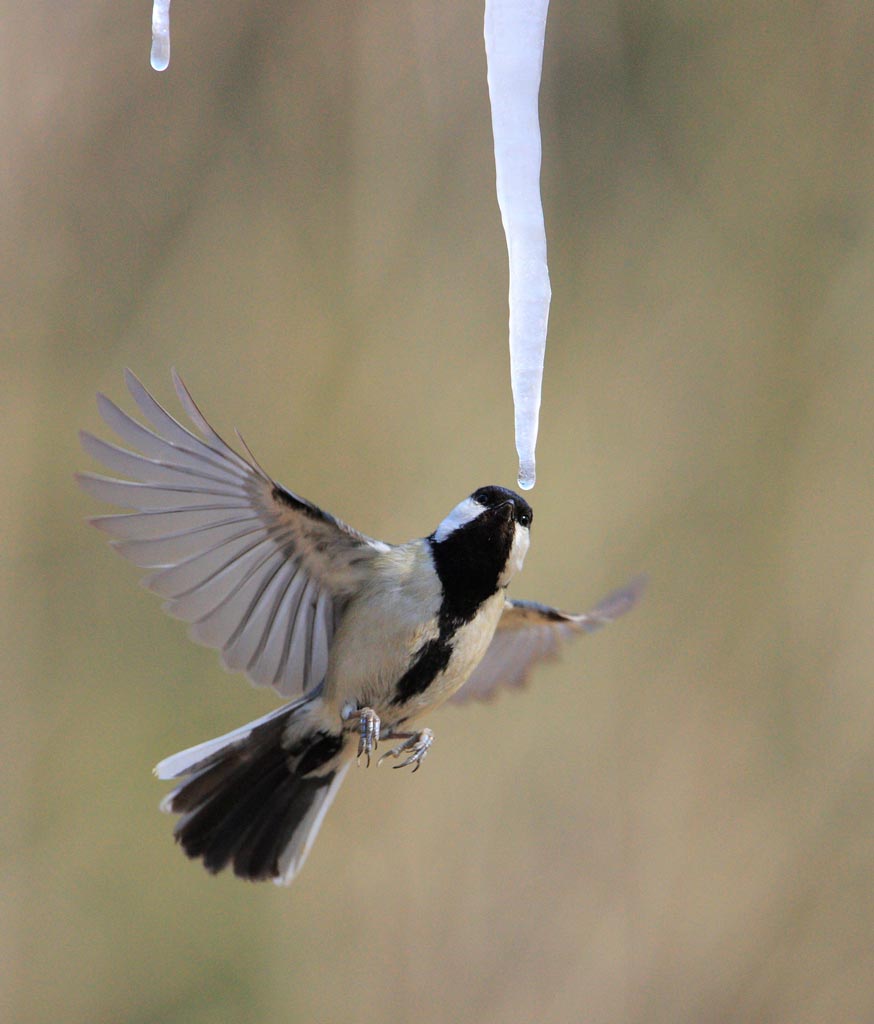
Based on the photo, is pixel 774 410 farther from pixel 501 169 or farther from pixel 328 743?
pixel 501 169

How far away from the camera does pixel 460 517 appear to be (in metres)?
0.88

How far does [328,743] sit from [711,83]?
1.43m

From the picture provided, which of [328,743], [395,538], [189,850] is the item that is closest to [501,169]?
[328,743]

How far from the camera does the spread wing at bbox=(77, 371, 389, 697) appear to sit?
2.44ft

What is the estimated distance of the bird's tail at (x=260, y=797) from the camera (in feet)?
3.35

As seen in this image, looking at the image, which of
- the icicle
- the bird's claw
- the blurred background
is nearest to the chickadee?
the bird's claw

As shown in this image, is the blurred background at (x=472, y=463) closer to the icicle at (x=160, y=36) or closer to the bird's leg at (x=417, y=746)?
the bird's leg at (x=417, y=746)

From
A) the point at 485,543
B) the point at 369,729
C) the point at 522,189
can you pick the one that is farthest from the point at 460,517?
the point at 522,189

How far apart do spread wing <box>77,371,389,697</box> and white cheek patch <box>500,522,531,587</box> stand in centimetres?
13

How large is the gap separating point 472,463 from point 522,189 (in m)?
1.22

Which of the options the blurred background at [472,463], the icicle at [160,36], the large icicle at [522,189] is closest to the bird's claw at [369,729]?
the large icicle at [522,189]

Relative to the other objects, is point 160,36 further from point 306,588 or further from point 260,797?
point 260,797

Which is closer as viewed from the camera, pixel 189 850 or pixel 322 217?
pixel 189 850

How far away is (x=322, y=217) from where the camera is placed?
1.84m
